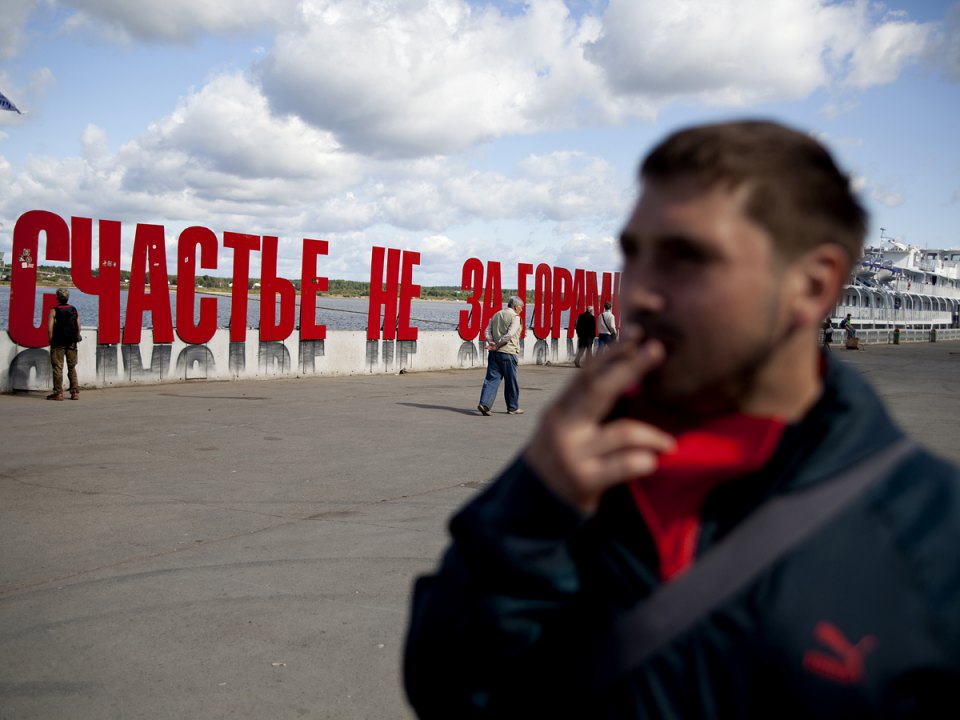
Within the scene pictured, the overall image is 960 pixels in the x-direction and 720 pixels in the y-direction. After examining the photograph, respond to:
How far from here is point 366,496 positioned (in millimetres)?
7523

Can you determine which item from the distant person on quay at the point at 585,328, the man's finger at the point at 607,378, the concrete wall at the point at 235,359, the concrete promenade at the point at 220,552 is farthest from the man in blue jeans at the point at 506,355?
the man's finger at the point at 607,378

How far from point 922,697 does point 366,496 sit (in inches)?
267

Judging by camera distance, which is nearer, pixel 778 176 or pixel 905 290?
pixel 778 176

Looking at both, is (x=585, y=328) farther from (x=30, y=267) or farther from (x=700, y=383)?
(x=700, y=383)

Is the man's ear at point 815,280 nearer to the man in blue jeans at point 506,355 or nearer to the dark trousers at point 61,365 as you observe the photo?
the man in blue jeans at point 506,355

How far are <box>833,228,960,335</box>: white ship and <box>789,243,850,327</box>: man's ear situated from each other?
50.9m

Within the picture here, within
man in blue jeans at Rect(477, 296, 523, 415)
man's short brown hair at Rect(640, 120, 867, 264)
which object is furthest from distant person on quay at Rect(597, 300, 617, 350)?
man's short brown hair at Rect(640, 120, 867, 264)

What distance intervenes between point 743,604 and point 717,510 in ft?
0.36

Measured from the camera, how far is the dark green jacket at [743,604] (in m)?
0.92

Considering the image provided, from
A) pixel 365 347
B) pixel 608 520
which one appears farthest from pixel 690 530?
pixel 365 347

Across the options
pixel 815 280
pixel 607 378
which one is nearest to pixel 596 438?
pixel 607 378

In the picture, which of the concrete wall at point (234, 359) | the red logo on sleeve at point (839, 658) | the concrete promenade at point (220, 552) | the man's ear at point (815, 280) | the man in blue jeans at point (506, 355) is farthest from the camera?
the concrete wall at point (234, 359)

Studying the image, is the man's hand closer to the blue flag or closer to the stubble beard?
the stubble beard

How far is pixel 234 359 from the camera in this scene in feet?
60.4
